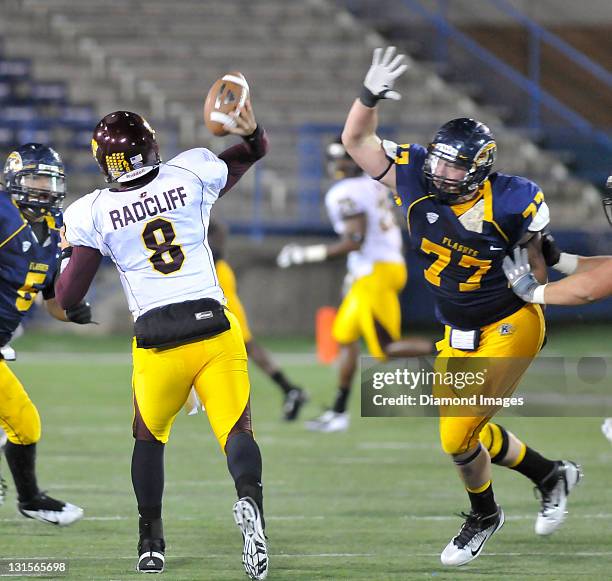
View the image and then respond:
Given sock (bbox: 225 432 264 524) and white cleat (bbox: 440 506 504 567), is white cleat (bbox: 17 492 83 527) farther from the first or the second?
white cleat (bbox: 440 506 504 567)

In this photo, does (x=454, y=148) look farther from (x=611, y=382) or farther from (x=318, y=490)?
(x=611, y=382)

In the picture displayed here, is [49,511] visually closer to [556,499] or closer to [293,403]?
[556,499]

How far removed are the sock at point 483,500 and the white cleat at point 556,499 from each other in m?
0.36

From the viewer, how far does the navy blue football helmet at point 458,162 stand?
520 cm

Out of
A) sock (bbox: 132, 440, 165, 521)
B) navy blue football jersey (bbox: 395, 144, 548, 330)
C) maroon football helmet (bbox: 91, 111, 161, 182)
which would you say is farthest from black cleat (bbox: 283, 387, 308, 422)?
maroon football helmet (bbox: 91, 111, 161, 182)

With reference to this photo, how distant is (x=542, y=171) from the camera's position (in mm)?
17266

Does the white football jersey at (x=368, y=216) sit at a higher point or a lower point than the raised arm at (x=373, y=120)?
lower

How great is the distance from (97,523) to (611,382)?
6.59 meters

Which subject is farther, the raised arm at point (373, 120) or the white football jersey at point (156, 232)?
the raised arm at point (373, 120)

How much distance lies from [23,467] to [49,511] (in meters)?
0.23

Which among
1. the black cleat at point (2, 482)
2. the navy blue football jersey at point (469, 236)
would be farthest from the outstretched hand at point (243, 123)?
the black cleat at point (2, 482)

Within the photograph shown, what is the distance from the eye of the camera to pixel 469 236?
528 cm

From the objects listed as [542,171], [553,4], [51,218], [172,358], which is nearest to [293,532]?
[172,358]

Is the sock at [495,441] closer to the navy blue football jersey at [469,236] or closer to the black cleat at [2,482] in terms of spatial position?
the navy blue football jersey at [469,236]
